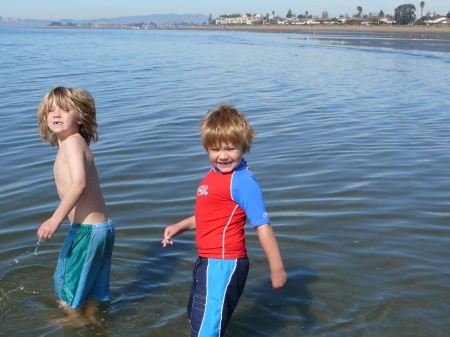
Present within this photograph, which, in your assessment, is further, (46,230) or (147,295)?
(147,295)

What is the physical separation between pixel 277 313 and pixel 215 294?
118cm

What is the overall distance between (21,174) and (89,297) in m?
3.79

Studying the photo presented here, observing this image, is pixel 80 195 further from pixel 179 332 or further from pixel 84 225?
pixel 179 332

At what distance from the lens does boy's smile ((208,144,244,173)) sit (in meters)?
2.83

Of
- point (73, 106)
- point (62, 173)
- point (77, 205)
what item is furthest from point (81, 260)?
point (73, 106)

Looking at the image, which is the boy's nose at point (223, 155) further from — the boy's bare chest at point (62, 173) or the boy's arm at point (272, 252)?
the boy's bare chest at point (62, 173)

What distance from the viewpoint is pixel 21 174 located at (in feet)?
22.4

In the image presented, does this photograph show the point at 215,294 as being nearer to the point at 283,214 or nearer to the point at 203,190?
the point at 203,190

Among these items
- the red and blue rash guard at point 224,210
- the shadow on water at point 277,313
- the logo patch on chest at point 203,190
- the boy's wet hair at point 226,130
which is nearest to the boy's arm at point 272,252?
the red and blue rash guard at point 224,210

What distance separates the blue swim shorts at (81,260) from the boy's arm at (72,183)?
28 centimetres

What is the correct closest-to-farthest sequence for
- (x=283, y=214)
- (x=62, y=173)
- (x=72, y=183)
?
(x=72, y=183)
(x=62, y=173)
(x=283, y=214)

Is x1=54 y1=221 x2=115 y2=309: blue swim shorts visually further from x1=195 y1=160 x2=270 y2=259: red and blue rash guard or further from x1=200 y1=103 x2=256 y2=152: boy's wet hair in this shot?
x1=200 y1=103 x2=256 y2=152: boy's wet hair

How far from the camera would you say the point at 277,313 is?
12.6 feet

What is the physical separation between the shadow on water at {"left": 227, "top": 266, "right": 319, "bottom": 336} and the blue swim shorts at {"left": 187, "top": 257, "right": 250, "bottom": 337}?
2.70 ft
